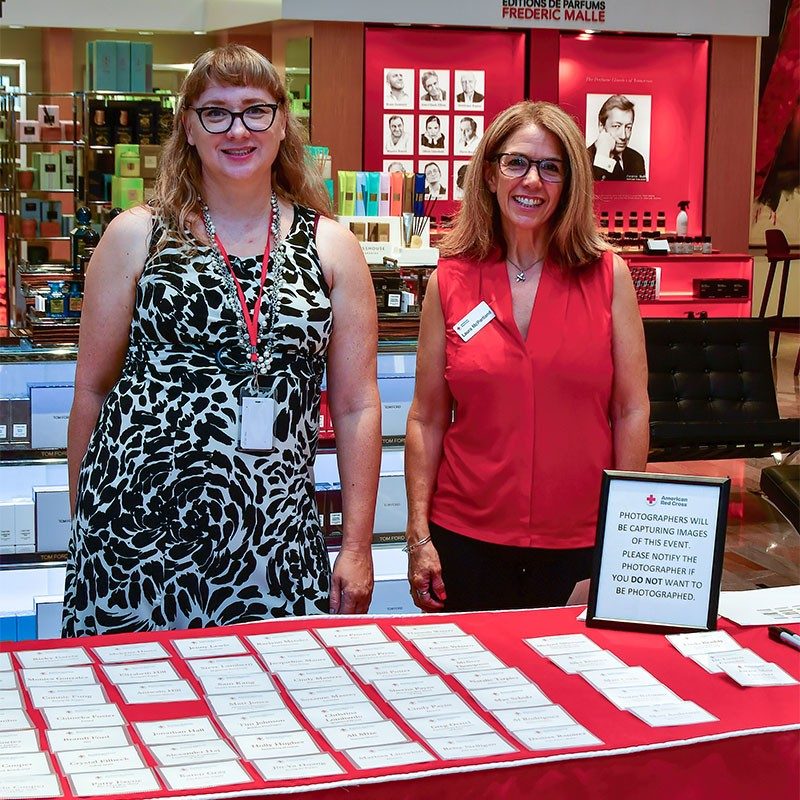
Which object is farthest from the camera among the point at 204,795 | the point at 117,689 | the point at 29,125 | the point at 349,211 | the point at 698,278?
the point at 698,278

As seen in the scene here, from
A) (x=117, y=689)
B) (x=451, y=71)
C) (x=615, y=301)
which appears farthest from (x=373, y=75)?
(x=117, y=689)

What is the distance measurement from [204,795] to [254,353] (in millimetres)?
957

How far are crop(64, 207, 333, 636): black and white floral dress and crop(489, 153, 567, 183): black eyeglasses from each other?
0.47 meters

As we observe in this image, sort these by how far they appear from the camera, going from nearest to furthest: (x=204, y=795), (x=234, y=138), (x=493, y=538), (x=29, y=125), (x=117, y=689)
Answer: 1. (x=204, y=795)
2. (x=117, y=689)
3. (x=234, y=138)
4. (x=493, y=538)
5. (x=29, y=125)

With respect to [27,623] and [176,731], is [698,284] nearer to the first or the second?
[27,623]

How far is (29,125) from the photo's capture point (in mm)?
10516

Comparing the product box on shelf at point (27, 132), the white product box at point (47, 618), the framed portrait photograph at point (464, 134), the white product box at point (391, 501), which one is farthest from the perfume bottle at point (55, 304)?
the framed portrait photograph at point (464, 134)

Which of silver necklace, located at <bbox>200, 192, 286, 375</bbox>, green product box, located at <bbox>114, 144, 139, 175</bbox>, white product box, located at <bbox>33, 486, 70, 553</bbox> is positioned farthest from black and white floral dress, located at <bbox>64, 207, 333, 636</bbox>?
green product box, located at <bbox>114, 144, 139, 175</bbox>

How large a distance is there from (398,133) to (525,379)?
9.64 metres

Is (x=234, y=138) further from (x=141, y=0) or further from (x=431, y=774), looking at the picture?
(x=141, y=0)

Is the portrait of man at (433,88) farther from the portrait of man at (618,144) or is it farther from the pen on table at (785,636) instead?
the pen on table at (785,636)

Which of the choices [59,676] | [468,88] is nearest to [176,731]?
[59,676]

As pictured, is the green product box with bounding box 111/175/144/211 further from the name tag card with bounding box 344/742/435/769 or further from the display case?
the display case

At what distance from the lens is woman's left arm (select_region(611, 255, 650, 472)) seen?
8.50 ft
